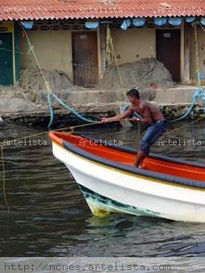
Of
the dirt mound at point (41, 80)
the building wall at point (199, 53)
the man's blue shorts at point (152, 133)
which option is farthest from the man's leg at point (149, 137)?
the building wall at point (199, 53)

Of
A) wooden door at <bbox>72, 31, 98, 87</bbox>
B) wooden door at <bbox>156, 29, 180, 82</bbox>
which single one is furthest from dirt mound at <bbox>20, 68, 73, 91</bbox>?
wooden door at <bbox>156, 29, 180, 82</bbox>

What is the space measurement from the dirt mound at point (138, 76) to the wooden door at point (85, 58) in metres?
1.33

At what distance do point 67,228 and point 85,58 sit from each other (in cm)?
1679

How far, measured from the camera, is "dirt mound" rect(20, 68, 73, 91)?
26344 millimetres

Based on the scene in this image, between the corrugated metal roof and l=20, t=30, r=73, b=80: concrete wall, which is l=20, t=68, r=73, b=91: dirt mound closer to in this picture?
l=20, t=30, r=73, b=80: concrete wall

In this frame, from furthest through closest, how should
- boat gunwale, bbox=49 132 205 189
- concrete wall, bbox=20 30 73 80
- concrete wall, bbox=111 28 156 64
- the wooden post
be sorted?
concrete wall, bbox=111 28 156 64 < the wooden post < concrete wall, bbox=20 30 73 80 < boat gunwale, bbox=49 132 205 189

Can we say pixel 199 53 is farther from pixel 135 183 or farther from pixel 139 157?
pixel 135 183

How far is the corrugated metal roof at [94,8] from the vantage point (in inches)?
1044

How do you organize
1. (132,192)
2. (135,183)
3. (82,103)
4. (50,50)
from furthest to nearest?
(50,50)
(82,103)
(132,192)
(135,183)

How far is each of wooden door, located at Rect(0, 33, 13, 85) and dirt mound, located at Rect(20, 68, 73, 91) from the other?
73 centimetres

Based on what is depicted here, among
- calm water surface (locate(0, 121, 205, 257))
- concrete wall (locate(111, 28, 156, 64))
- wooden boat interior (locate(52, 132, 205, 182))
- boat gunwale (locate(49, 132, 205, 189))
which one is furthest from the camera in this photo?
concrete wall (locate(111, 28, 156, 64))

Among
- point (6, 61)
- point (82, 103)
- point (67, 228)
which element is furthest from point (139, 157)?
point (6, 61)

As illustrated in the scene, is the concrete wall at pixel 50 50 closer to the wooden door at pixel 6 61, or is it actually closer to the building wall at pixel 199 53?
the wooden door at pixel 6 61

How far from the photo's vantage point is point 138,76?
2742 centimetres
